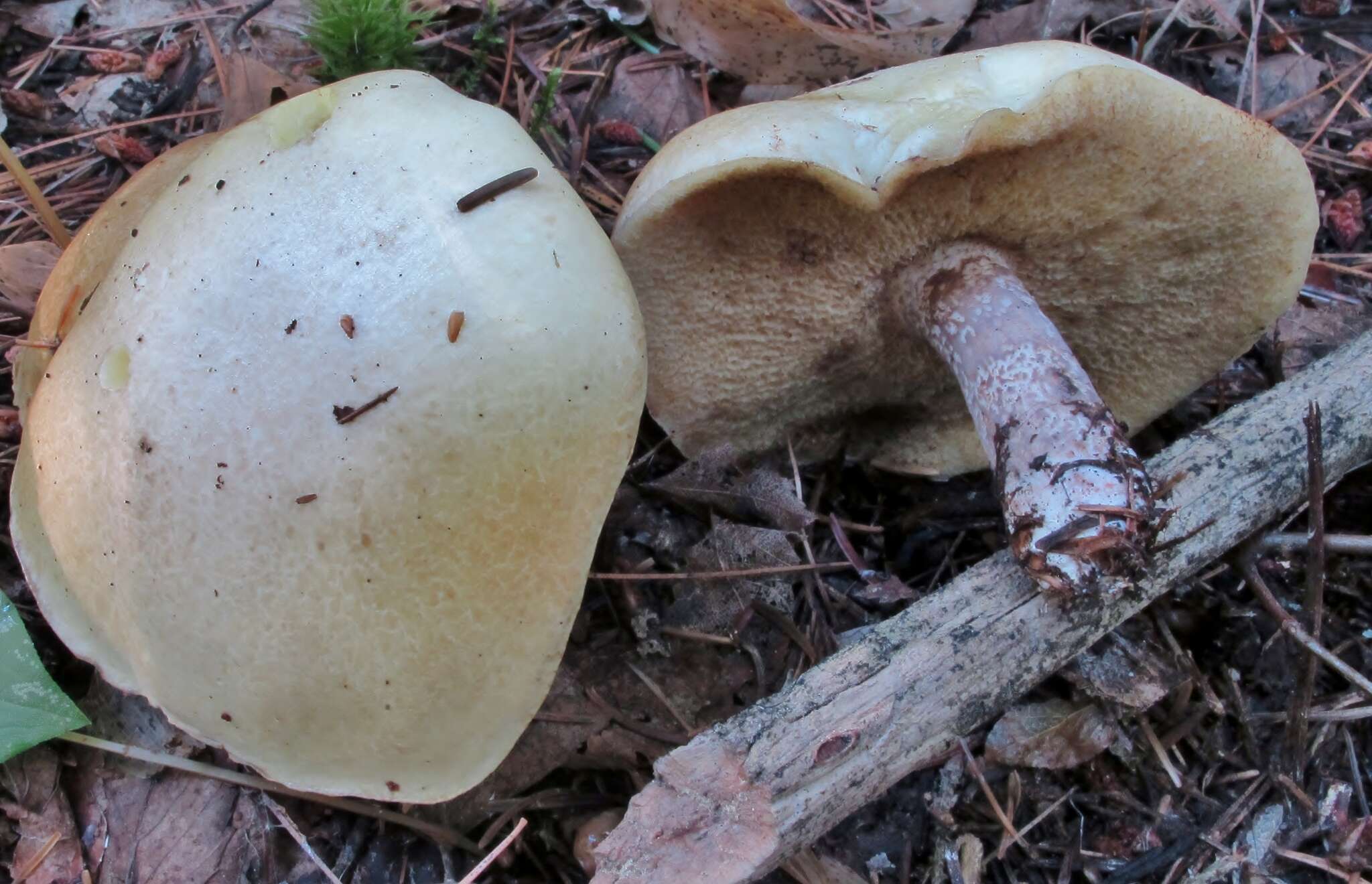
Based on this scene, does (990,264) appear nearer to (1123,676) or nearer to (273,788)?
(1123,676)

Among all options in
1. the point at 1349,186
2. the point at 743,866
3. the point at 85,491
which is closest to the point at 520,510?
the point at 743,866

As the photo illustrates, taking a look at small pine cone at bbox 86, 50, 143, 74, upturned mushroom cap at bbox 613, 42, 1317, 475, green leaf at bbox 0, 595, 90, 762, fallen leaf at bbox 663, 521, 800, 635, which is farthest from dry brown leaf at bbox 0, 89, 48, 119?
fallen leaf at bbox 663, 521, 800, 635

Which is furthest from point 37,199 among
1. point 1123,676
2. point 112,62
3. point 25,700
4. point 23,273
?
point 1123,676

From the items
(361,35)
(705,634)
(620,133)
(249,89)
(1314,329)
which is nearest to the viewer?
(705,634)

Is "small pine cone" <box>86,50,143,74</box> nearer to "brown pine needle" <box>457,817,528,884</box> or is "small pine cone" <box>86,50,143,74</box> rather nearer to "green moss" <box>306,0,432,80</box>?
"green moss" <box>306,0,432,80</box>

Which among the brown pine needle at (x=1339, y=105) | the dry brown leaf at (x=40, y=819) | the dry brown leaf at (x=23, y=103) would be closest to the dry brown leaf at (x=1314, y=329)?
the brown pine needle at (x=1339, y=105)

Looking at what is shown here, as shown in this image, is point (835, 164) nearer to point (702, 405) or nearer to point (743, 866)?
point (702, 405)
